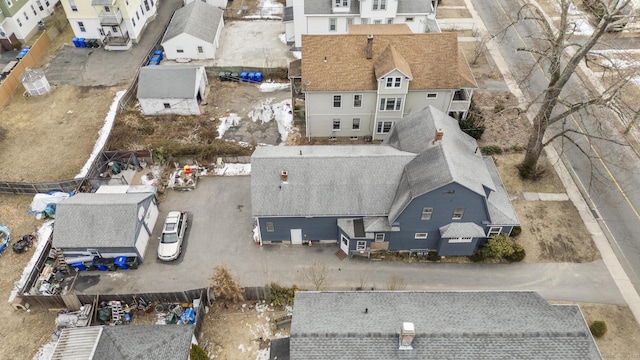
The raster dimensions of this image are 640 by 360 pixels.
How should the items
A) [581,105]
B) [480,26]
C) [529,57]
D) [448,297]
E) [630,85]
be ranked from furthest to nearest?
[480,26] → [529,57] → [630,85] → [581,105] → [448,297]

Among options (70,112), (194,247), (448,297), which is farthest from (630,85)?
(70,112)

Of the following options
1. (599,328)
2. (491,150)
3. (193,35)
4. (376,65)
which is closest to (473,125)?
(491,150)

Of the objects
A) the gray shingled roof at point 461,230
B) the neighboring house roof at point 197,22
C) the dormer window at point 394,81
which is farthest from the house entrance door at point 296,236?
the neighboring house roof at point 197,22

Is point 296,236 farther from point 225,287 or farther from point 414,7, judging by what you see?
point 414,7

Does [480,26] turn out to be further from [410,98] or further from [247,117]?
[247,117]

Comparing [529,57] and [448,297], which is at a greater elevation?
[448,297]
